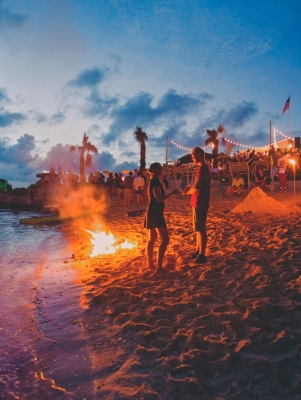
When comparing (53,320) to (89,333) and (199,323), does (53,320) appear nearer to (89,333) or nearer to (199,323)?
(89,333)

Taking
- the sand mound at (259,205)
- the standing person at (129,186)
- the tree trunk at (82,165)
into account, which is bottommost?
the sand mound at (259,205)

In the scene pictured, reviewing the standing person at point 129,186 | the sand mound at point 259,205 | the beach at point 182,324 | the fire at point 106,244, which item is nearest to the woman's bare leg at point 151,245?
the beach at point 182,324

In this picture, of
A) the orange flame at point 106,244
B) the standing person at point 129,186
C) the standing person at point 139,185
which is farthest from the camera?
the standing person at point 139,185

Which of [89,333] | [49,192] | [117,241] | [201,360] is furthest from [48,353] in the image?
[49,192]

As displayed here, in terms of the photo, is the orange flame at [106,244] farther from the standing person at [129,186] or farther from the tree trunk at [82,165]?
the tree trunk at [82,165]

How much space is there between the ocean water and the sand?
277mm

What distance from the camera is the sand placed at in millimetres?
2729

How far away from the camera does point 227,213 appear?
10258 mm

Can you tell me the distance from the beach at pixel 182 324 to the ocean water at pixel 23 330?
0.08m

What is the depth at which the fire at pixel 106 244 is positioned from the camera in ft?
25.5

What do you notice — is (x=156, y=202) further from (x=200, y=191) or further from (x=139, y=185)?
(x=139, y=185)

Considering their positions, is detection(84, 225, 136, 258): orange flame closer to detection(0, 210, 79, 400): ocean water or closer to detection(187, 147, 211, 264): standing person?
detection(0, 210, 79, 400): ocean water

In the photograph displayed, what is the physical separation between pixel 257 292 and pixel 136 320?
1598 mm

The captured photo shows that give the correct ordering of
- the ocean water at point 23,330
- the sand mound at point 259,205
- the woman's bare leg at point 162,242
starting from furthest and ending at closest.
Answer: the sand mound at point 259,205
the woman's bare leg at point 162,242
the ocean water at point 23,330
